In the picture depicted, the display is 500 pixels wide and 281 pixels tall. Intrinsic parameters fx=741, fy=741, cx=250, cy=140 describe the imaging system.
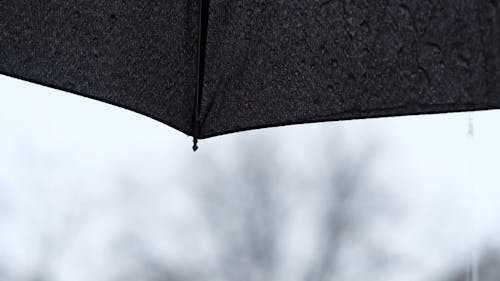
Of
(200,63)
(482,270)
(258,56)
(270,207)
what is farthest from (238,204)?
(258,56)

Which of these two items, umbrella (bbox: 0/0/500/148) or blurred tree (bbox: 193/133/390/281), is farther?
blurred tree (bbox: 193/133/390/281)

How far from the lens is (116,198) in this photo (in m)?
14.2

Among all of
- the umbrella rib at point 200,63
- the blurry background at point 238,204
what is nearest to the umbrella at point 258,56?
the umbrella rib at point 200,63

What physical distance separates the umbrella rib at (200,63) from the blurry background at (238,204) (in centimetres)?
1048

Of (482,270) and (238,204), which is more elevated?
(238,204)

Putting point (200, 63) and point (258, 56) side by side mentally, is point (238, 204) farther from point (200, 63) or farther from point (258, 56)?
point (258, 56)

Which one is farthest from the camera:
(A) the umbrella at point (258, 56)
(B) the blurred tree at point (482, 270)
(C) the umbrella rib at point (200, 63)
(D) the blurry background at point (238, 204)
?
(D) the blurry background at point (238, 204)

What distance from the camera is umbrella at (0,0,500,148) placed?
861mm

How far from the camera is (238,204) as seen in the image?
43.4 ft

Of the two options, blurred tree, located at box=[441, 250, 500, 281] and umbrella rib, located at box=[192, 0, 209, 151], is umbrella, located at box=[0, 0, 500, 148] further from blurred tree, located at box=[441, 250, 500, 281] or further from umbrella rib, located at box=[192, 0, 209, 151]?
blurred tree, located at box=[441, 250, 500, 281]

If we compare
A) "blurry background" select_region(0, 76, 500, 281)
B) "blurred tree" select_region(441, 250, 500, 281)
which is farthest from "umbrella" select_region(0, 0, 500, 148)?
"blurred tree" select_region(441, 250, 500, 281)

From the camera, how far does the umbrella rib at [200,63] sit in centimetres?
121

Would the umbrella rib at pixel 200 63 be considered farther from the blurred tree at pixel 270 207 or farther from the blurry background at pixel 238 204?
the blurred tree at pixel 270 207

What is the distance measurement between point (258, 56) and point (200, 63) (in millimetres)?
140
